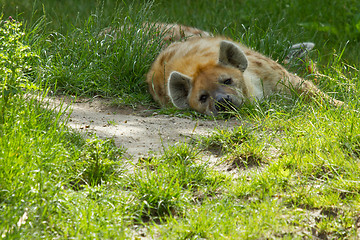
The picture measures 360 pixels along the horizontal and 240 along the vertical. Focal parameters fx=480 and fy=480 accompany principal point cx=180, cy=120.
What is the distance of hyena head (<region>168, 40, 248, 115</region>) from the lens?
4.25 metres

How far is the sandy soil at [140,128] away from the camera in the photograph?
3.40 meters

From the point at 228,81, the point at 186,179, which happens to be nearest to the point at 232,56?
the point at 228,81

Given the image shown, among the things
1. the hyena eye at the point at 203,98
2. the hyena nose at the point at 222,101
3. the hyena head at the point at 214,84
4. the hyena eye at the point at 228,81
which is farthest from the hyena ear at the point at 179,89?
the hyena nose at the point at 222,101

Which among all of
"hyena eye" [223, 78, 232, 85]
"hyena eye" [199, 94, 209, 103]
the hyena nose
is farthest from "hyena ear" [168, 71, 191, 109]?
the hyena nose

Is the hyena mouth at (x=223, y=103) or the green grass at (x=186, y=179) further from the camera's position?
the hyena mouth at (x=223, y=103)

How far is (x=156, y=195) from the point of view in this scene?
2662 mm

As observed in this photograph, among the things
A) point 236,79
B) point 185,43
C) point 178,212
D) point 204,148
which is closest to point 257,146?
point 204,148

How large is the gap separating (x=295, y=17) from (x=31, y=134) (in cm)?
496

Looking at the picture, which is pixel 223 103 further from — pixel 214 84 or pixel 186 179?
pixel 186 179

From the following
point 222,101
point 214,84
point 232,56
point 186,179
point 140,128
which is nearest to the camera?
point 186,179

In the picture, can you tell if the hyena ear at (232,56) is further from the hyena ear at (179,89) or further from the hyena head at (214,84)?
the hyena ear at (179,89)

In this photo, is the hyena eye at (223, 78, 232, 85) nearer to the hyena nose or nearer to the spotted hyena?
the spotted hyena

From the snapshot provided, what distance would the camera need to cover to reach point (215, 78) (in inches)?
173

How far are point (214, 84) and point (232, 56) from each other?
380 millimetres
